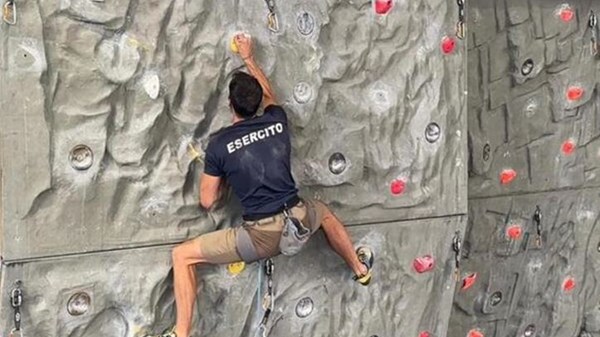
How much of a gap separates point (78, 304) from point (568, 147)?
2.88m

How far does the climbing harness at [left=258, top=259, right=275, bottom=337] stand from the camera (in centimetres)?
322

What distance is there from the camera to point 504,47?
4.16 m

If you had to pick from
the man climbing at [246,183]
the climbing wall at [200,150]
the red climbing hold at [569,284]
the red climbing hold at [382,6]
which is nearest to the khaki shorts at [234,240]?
the man climbing at [246,183]

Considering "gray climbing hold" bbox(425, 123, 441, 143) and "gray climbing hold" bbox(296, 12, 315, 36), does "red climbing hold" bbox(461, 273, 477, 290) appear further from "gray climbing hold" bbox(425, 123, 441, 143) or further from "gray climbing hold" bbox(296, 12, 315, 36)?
"gray climbing hold" bbox(296, 12, 315, 36)

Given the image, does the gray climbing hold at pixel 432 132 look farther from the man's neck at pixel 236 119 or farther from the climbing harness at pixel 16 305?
the climbing harness at pixel 16 305

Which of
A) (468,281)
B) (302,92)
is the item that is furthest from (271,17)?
(468,281)

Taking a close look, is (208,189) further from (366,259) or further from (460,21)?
(460,21)

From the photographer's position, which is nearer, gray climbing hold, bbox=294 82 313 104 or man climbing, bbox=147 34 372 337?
man climbing, bbox=147 34 372 337

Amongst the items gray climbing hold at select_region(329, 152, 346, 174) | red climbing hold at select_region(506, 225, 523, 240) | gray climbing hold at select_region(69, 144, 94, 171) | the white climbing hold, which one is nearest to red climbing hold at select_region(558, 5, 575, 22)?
red climbing hold at select_region(506, 225, 523, 240)

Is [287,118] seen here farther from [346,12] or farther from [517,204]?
[517,204]

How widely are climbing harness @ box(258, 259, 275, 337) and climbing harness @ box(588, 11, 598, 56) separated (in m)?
2.39

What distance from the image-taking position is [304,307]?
338 cm

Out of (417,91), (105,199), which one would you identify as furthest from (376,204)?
(105,199)

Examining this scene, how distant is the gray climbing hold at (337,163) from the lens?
3357 millimetres
